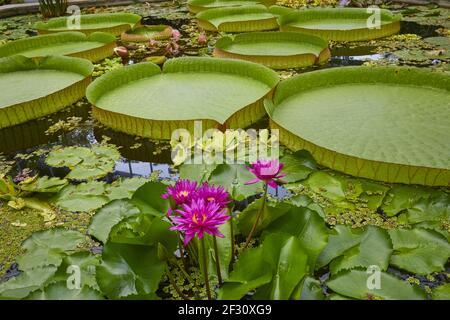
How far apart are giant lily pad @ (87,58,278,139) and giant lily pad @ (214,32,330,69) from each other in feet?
1.40

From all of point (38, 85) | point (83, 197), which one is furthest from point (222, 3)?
point (83, 197)

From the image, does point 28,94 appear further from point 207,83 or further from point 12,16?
point 12,16

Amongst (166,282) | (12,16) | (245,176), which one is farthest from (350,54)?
(12,16)

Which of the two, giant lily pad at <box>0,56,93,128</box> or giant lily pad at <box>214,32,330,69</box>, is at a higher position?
giant lily pad at <box>214,32,330,69</box>

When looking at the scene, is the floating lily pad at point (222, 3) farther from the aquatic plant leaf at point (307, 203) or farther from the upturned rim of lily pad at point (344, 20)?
the aquatic plant leaf at point (307, 203)

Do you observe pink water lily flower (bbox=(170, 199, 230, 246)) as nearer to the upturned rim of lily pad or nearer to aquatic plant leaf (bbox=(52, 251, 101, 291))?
aquatic plant leaf (bbox=(52, 251, 101, 291))

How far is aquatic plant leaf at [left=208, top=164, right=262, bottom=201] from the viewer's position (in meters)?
1.79

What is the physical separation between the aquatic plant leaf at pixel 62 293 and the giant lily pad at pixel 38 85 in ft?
6.07

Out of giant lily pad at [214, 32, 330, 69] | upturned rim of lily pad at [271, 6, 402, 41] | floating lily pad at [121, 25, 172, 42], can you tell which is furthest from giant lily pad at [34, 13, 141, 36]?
upturned rim of lily pad at [271, 6, 402, 41]

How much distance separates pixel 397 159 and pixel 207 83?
62.6 inches

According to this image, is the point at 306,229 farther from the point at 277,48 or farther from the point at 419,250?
the point at 277,48

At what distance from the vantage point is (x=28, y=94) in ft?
10.3

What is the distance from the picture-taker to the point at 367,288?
1285 mm

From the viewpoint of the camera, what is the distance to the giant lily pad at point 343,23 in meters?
4.48
